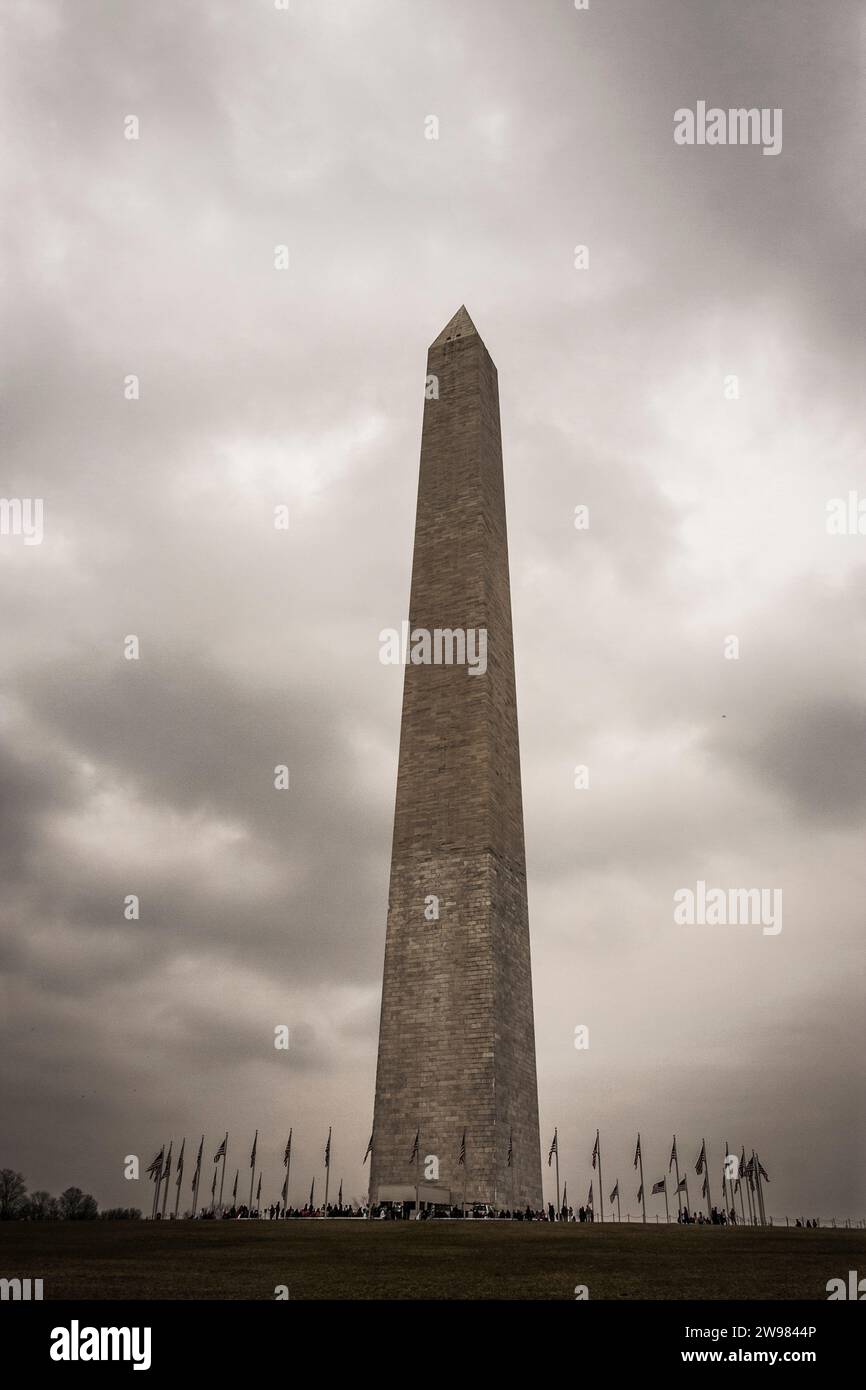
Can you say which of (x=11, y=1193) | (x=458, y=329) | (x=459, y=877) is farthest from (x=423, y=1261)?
(x=11, y=1193)

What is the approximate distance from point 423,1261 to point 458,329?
31198 millimetres

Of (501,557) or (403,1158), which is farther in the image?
(501,557)

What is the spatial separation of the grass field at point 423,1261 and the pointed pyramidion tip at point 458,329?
91.6 feet

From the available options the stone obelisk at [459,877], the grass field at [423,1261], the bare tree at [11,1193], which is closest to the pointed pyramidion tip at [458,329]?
the stone obelisk at [459,877]

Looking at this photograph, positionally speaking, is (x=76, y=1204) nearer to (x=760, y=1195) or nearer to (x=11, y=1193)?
(x=11, y=1193)

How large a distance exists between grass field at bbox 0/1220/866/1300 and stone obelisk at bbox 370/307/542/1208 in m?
4.26

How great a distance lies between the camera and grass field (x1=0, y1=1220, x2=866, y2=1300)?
52.3 feet

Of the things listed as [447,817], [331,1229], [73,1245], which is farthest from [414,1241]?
[447,817]

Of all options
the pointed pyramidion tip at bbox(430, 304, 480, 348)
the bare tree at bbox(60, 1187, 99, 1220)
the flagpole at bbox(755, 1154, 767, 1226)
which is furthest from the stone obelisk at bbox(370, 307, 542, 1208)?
the bare tree at bbox(60, 1187, 99, 1220)

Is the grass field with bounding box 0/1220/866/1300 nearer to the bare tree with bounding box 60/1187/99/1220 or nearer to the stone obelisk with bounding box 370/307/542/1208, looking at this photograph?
the stone obelisk with bounding box 370/307/542/1208
